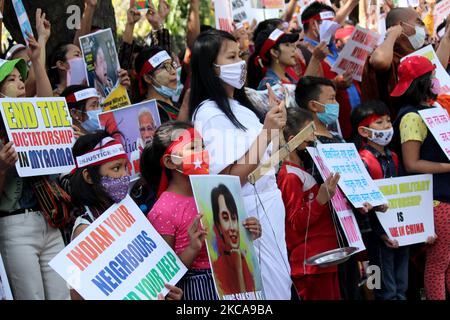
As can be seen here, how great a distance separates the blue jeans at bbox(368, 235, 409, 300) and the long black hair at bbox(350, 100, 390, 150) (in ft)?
2.61

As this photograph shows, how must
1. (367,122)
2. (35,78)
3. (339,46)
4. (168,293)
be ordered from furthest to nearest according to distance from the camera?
(339,46), (367,122), (35,78), (168,293)

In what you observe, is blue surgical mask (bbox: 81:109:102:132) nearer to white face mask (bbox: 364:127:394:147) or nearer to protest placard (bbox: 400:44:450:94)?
white face mask (bbox: 364:127:394:147)

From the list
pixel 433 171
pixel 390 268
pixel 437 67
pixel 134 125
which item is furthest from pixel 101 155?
pixel 437 67

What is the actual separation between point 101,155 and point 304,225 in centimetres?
172

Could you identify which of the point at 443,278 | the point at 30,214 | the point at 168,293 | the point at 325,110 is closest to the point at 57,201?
the point at 30,214

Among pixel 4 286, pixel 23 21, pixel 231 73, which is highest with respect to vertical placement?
pixel 23 21

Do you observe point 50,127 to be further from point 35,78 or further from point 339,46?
point 339,46

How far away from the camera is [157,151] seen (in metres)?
5.27

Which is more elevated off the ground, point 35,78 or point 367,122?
point 35,78

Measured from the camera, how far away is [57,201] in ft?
18.6

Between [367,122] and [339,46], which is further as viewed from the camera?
[339,46]

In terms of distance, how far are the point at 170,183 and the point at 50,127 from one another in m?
1.01

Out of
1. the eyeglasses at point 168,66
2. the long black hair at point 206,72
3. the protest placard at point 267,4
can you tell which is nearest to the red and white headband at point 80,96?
the eyeglasses at point 168,66

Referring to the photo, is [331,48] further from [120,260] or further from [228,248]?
[120,260]
